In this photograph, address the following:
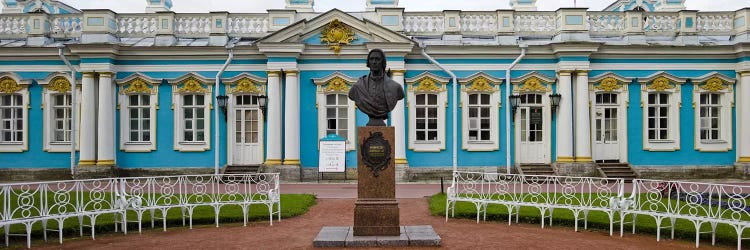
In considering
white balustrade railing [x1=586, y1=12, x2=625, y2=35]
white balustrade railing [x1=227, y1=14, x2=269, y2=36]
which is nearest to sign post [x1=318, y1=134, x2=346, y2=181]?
white balustrade railing [x1=227, y1=14, x2=269, y2=36]

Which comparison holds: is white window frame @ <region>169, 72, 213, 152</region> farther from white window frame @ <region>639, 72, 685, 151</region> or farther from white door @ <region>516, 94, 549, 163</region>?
white window frame @ <region>639, 72, 685, 151</region>

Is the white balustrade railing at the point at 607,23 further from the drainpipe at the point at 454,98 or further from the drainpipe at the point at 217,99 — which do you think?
the drainpipe at the point at 217,99

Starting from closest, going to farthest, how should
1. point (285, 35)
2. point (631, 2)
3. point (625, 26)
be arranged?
1. point (285, 35)
2. point (625, 26)
3. point (631, 2)

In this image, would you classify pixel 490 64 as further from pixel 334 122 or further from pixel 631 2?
pixel 631 2

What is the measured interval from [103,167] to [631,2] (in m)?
20.9

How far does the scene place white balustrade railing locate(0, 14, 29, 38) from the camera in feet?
65.8

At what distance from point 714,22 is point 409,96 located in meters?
10.0

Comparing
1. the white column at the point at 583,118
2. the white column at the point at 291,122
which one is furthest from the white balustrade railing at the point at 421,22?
the white column at the point at 583,118

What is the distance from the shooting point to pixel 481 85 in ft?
63.9

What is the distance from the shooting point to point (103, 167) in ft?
61.9

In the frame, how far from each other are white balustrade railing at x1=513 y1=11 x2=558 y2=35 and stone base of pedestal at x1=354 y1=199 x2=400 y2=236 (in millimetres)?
12975

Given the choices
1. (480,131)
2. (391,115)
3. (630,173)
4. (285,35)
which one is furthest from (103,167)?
(630,173)

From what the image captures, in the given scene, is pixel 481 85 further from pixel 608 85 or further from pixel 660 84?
pixel 660 84

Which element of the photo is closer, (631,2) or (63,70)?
(63,70)
